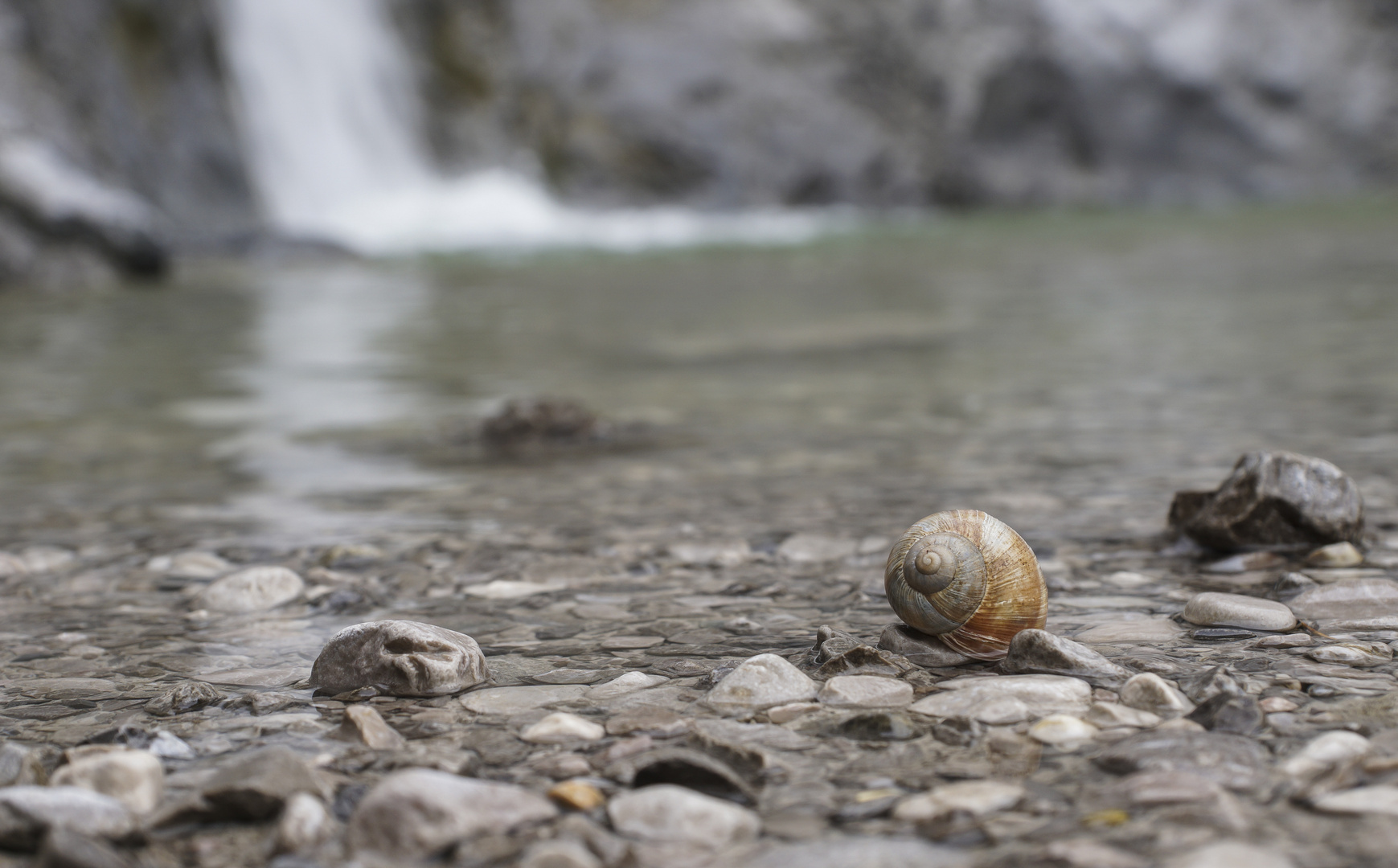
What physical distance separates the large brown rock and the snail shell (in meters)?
0.70

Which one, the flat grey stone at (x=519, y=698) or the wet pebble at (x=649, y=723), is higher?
the flat grey stone at (x=519, y=698)

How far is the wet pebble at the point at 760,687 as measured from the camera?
5.71ft

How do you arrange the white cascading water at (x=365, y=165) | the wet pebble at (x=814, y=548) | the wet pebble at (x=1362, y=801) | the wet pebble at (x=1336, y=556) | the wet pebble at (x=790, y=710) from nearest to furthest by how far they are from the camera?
the wet pebble at (x=1362, y=801) < the wet pebble at (x=790, y=710) < the wet pebble at (x=1336, y=556) < the wet pebble at (x=814, y=548) < the white cascading water at (x=365, y=165)

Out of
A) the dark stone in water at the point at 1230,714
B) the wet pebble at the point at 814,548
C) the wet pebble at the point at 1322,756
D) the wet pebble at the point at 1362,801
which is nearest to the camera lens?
the wet pebble at the point at 1362,801

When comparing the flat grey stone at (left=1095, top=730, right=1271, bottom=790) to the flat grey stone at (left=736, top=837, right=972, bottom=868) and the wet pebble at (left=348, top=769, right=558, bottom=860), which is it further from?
the wet pebble at (left=348, top=769, right=558, bottom=860)

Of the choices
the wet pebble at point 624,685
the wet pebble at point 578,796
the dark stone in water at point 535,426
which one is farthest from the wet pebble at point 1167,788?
the dark stone in water at point 535,426

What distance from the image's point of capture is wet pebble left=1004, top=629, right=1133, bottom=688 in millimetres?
1786

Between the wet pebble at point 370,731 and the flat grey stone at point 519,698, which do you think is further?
the flat grey stone at point 519,698

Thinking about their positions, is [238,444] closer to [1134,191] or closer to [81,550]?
[81,550]

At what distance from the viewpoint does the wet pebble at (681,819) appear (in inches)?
52.9

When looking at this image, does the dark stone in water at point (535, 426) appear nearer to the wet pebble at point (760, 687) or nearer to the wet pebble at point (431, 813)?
the wet pebble at point (760, 687)

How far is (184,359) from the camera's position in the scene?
21.1 ft

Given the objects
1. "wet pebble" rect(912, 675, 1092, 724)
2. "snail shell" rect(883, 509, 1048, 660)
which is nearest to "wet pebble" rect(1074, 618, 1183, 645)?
"snail shell" rect(883, 509, 1048, 660)

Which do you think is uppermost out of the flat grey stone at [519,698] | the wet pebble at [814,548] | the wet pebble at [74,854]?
the wet pebble at [814,548]
